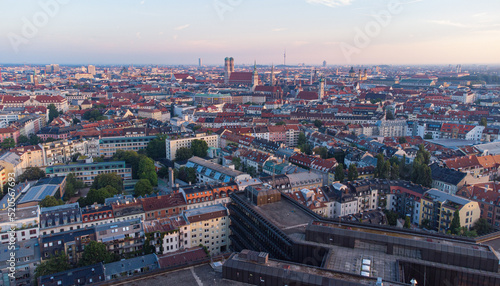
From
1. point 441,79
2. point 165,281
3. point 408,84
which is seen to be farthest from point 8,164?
point 441,79

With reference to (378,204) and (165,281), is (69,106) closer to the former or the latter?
(378,204)

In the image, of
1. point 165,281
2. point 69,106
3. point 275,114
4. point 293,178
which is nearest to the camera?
point 165,281

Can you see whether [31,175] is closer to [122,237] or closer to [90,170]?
[90,170]

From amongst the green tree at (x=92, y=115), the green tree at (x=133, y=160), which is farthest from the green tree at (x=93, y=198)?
the green tree at (x=92, y=115)

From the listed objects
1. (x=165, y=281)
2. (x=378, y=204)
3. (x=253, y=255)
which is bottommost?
(x=378, y=204)

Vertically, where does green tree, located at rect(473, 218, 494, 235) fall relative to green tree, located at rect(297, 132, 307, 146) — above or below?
below

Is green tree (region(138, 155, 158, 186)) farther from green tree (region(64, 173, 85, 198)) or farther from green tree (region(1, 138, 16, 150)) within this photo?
green tree (region(1, 138, 16, 150))

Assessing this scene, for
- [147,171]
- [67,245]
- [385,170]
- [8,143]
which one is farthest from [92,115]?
[385,170]

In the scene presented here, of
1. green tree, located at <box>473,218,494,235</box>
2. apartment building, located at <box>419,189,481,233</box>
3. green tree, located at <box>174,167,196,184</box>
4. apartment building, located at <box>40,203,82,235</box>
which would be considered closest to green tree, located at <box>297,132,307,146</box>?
green tree, located at <box>174,167,196,184</box>
